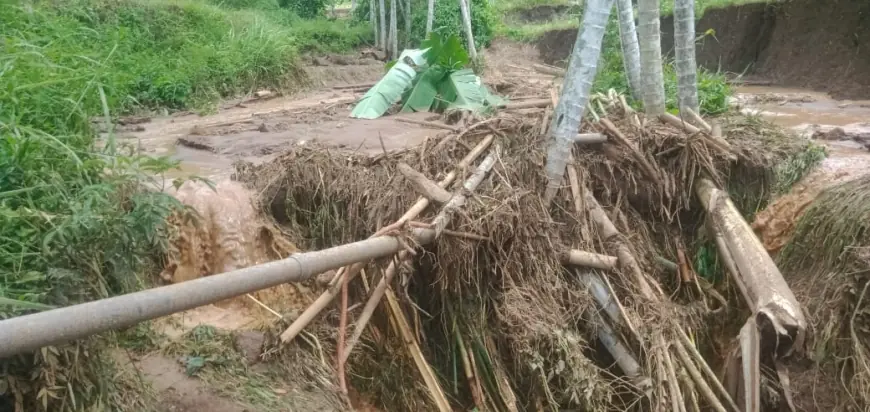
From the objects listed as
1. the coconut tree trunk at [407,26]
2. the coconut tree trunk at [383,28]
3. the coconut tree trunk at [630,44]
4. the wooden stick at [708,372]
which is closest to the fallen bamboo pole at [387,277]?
the wooden stick at [708,372]

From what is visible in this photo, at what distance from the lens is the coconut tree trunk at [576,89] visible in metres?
4.82

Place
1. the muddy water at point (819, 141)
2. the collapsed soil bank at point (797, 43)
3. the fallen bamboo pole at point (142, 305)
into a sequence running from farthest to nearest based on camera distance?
the collapsed soil bank at point (797, 43) → the muddy water at point (819, 141) → the fallen bamboo pole at point (142, 305)

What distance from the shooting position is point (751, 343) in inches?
161

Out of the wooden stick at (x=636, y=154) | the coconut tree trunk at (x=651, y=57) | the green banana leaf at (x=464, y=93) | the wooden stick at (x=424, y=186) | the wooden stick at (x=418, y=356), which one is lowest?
the wooden stick at (x=418, y=356)

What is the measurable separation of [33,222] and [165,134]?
638 centimetres

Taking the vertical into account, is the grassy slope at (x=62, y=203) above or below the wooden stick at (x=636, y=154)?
above

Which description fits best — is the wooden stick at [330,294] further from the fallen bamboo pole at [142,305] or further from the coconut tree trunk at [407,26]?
the coconut tree trunk at [407,26]

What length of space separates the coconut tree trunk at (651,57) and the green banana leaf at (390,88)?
157 inches

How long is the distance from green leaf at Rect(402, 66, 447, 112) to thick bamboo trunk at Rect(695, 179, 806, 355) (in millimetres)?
4983

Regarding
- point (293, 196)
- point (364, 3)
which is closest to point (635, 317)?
point (293, 196)

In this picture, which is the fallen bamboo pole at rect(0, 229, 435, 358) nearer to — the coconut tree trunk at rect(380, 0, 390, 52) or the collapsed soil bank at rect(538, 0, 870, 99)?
the collapsed soil bank at rect(538, 0, 870, 99)

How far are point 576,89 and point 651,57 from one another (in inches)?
65.4

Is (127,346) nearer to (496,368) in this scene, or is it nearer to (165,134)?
(496,368)

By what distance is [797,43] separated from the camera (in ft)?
42.5
